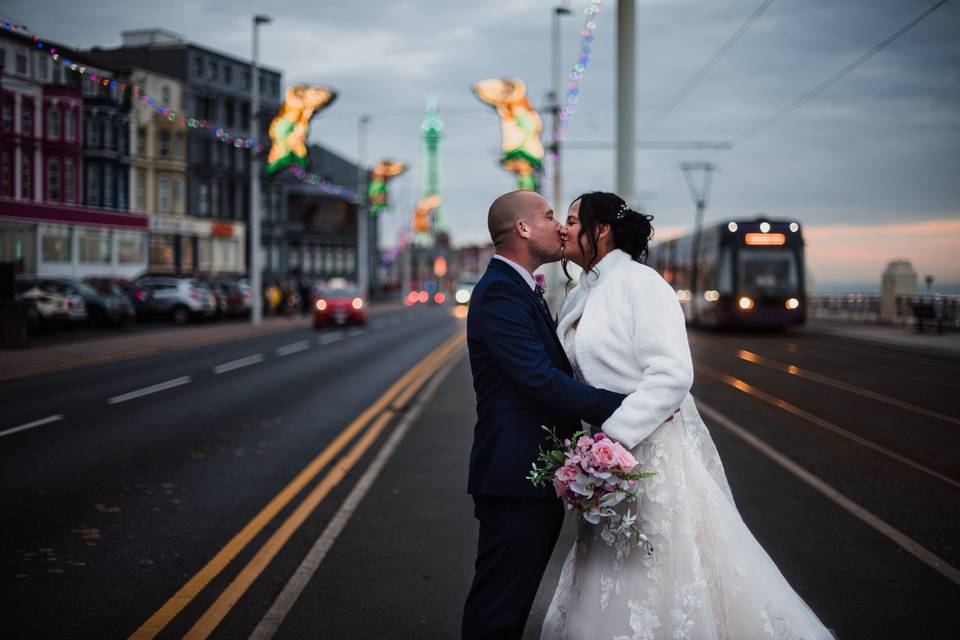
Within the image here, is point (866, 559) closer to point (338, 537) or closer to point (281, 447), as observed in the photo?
point (338, 537)

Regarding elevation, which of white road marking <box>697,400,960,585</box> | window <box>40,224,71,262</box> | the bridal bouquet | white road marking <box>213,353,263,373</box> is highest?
window <box>40,224,71,262</box>

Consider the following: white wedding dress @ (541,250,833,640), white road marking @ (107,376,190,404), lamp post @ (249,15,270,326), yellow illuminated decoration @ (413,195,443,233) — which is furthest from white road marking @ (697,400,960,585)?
yellow illuminated decoration @ (413,195,443,233)

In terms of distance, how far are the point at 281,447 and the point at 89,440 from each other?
208 cm

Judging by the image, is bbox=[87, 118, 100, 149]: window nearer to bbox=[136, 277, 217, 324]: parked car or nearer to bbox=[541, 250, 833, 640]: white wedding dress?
bbox=[136, 277, 217, 324]: parked car

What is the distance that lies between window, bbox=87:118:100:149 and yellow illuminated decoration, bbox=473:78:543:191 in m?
13.0

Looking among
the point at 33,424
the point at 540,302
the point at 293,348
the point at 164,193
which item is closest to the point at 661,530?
the point at 540,302

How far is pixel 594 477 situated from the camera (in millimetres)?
2982

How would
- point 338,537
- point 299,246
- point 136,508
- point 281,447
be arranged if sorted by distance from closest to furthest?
point 338,537
point 136,508
point 281,447
point 299,246

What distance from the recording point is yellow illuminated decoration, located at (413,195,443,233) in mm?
88188

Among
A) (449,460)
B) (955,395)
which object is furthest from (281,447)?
(955,395)

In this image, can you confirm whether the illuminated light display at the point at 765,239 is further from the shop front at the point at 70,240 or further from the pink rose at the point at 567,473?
the pink rose at the point at 567,473

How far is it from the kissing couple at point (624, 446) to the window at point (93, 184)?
27018 millimetres

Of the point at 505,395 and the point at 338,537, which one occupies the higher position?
the point at 505,395

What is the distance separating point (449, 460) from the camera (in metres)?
8.92
